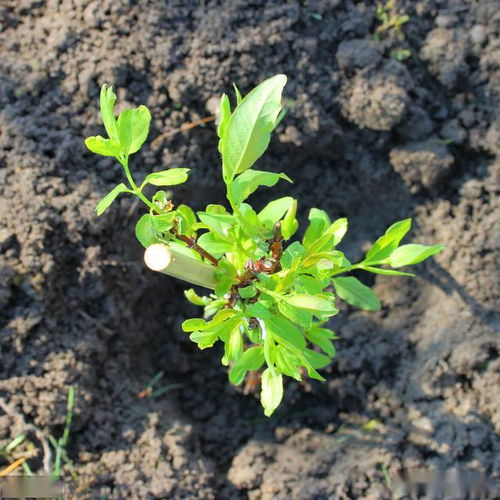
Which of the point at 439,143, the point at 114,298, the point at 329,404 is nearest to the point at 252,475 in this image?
the point at 329,404

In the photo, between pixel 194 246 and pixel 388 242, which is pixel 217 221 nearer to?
pixel 194 246

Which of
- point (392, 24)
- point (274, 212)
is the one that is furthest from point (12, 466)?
point (392, 24)

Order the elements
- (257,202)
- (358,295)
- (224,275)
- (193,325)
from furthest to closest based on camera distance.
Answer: (257,202) → (358,295) → (224,275) → (193,325)

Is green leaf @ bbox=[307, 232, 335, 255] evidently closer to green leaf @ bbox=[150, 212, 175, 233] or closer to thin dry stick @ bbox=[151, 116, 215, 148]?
green leaf @ bbox=[150, 212, 175, 233]

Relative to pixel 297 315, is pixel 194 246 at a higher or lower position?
higher

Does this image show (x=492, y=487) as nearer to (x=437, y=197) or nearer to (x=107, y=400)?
(x=437, y=197)

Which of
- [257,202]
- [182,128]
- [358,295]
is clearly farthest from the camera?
[257,202]

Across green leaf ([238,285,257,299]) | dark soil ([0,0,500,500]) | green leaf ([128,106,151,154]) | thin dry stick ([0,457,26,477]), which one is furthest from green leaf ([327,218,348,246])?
thin dry stick ([0,457,26,477])
